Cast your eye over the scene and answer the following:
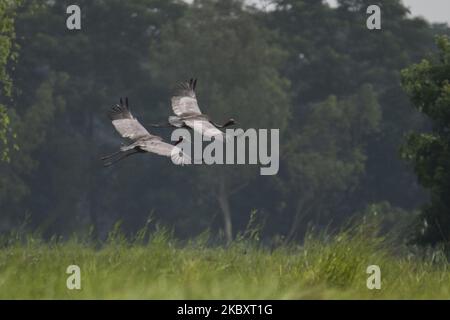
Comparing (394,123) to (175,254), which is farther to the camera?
(394,123)

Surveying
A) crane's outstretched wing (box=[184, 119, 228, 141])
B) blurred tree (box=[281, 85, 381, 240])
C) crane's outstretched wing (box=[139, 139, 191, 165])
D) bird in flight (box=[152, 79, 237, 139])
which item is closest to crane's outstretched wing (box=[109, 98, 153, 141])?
bird in flight (box=[152, 79, 237, 139])

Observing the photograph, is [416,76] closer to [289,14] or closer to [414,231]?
[414,231]

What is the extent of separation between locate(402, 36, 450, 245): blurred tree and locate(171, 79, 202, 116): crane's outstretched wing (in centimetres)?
1693

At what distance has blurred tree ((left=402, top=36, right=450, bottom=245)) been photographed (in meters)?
33.4

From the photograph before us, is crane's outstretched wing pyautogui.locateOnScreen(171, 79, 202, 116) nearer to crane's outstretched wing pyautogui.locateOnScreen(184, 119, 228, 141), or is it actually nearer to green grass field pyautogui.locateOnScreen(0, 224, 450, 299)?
crane's outstretched wing pyautogui.locateOnScreen(184, 119, 228, 141)

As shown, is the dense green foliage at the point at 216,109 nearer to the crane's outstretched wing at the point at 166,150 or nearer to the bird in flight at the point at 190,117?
the bird in flight at the point at 190,117

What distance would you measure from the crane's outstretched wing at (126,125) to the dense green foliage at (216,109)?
185ft

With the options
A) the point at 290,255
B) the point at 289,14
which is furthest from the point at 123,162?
the point at 290,255

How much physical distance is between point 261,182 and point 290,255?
208 feet

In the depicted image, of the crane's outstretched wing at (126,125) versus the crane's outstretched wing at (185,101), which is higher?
the crane's outstretched wing at (185,101)

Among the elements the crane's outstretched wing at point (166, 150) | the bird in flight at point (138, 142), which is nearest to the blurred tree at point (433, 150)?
the bird in flight at point (138, 142)

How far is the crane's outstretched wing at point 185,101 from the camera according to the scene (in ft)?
50.5
